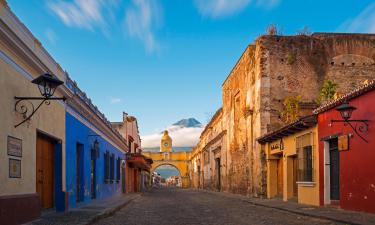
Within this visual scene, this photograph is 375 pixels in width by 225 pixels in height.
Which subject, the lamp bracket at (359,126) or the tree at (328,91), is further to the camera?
the tree at (328,91)

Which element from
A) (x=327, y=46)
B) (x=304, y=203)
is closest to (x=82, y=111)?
(x=304, y=203)

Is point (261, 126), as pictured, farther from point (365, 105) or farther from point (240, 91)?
point (365, 105)

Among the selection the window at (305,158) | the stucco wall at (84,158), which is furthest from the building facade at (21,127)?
the window at (305,158)

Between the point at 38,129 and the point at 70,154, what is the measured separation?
391 centimetres

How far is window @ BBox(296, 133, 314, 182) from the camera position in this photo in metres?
16.8

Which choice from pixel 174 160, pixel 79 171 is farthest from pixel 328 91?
pixel 174 160

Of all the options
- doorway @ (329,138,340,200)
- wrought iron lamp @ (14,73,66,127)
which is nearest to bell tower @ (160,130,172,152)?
doorway @ (329,138,340,200)

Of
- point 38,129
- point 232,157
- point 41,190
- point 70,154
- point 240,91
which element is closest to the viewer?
point 38,129

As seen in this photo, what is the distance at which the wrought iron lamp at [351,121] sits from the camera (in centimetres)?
1207

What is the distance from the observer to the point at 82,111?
16.6 m

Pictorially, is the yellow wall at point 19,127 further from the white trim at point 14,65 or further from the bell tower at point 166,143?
the bell tower at point 166,143

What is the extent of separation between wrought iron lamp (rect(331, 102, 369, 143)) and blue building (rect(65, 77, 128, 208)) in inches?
293

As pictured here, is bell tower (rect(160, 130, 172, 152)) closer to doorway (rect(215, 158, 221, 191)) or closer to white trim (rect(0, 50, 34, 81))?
doorway (rect(215, 158, 221, 191))

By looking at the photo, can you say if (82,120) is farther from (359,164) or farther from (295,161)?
(359,164)
